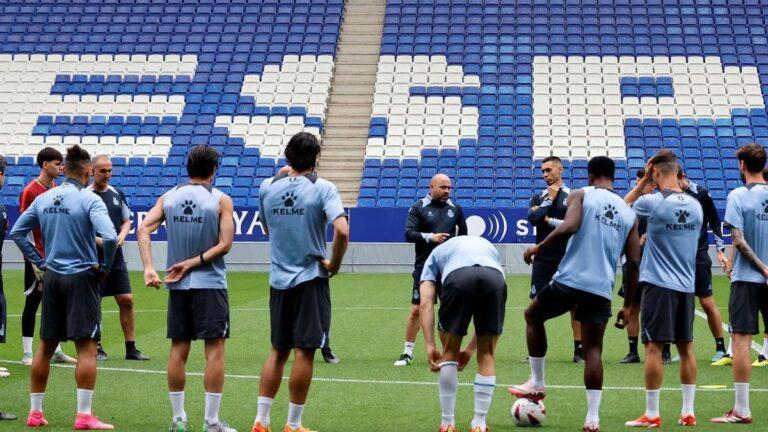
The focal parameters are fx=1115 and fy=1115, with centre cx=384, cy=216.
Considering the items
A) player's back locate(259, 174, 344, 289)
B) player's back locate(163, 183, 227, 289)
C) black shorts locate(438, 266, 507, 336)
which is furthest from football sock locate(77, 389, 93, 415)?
black shorts locate(438, 266, 507, 336)

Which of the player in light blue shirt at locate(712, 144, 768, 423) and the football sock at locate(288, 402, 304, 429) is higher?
the player in light blue shirt at locate(712, 144, 768, 423)

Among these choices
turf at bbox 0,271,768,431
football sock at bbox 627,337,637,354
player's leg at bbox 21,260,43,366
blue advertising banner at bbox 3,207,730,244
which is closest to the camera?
turf at bbox 0,271,768,431

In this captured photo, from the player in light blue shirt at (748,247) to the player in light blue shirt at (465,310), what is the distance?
2.27 meters

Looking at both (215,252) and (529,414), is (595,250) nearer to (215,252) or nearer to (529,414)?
(529,414)

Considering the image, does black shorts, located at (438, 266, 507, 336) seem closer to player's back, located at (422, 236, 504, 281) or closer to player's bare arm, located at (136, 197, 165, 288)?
player's back, located at (422, 236, 504, 281)

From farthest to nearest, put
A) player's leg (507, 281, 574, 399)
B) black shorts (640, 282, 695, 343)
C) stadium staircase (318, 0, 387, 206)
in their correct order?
stadium staircase (318, 0, 387, 206)
player's leg (507, 281, 574, 399)
black shorts (640, 282, 695, 343)

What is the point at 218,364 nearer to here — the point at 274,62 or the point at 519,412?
the point at 519,412

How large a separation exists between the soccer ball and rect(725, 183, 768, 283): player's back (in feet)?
6.76

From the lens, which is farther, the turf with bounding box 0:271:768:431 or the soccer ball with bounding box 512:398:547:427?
the turf with bounding box 0:271:768:431

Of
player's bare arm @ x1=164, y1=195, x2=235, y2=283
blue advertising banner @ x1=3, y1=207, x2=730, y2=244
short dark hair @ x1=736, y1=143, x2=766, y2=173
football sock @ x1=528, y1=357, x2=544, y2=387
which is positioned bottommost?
football sock @ x1=528, y1=357, x2=544, y2=387

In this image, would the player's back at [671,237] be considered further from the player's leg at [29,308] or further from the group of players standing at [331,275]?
the player's leg at [29,308]

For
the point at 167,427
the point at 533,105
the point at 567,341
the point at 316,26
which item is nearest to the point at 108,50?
the point at 316,26

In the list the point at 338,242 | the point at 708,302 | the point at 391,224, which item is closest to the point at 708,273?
the point at 708,302

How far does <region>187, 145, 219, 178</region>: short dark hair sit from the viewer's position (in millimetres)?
8180
